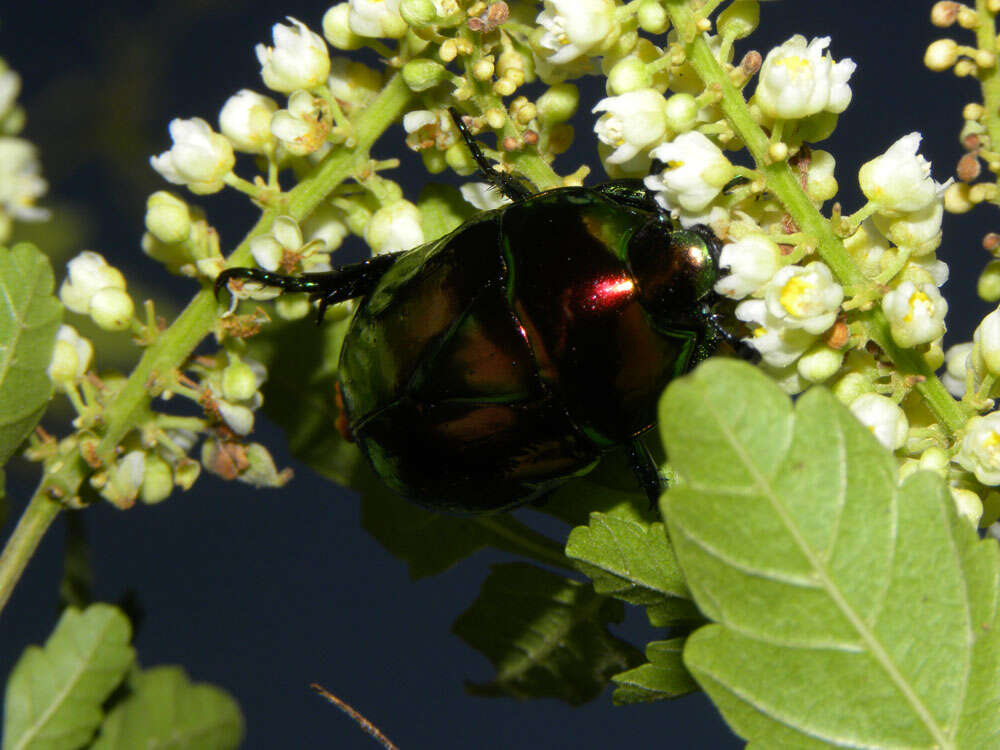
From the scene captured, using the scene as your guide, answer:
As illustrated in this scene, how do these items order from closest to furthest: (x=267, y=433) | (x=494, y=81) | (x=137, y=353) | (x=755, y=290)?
(x=755, y=290) < (x=494, y=81) < (x=137, y=353) < (x=267, y=433)

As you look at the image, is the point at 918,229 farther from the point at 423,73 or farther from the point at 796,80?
the point at 423,73

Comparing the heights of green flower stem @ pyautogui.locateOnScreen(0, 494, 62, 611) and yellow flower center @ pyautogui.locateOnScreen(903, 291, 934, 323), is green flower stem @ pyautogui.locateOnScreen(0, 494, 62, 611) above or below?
below

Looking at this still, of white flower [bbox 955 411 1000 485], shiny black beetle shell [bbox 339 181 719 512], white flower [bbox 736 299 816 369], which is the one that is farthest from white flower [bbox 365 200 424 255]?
white flower [bbox 955 411 1000 485]

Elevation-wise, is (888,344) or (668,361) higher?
(888,344)

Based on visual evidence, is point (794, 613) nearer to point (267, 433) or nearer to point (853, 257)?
point (853, 257)

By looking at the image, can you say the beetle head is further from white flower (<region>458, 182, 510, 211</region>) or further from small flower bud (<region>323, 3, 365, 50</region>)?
small flower bud (<region>323, 3, 365, 50</region>)

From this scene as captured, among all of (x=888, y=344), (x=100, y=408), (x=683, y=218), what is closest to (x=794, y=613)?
(x=888, y=344)
